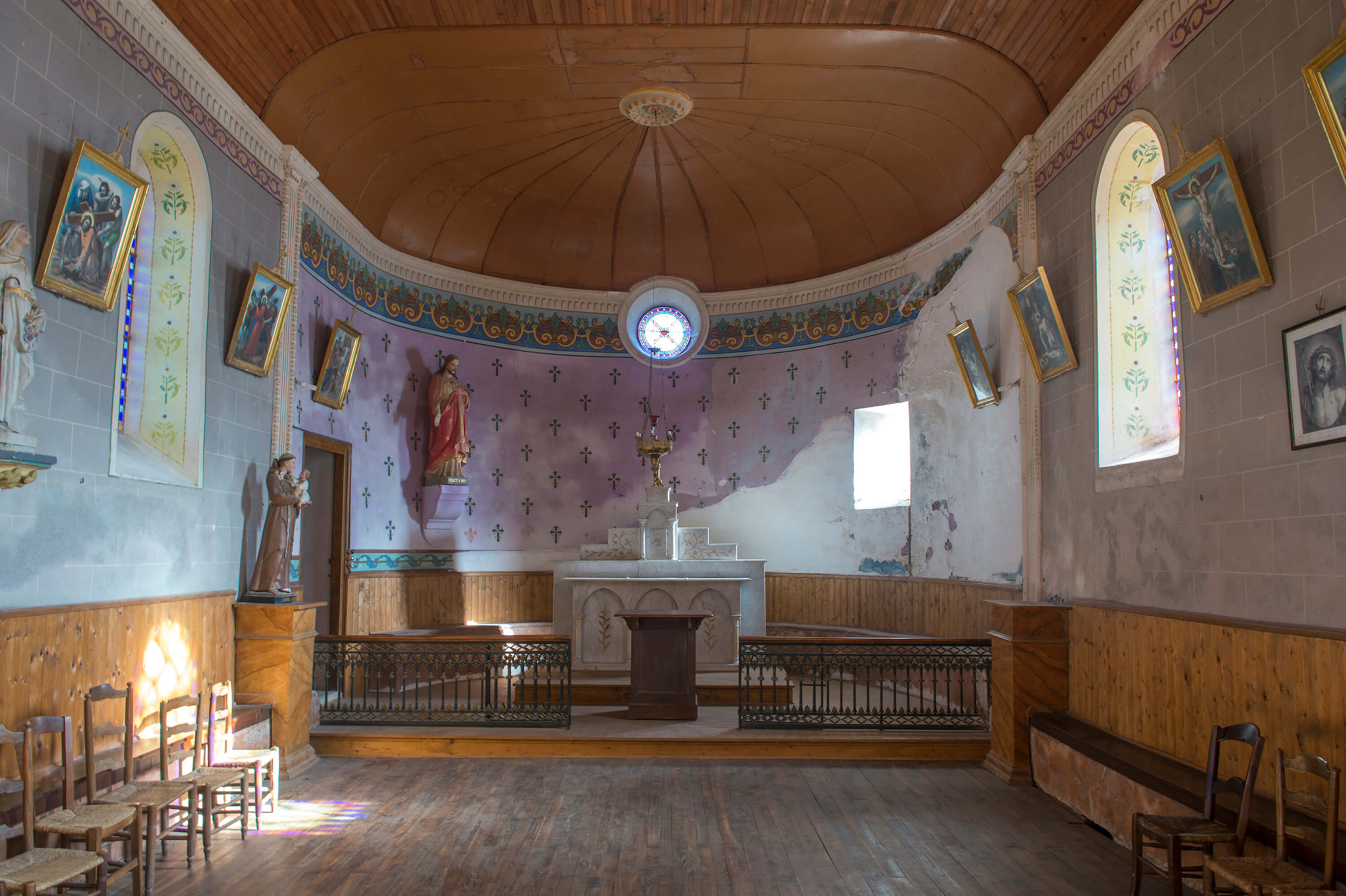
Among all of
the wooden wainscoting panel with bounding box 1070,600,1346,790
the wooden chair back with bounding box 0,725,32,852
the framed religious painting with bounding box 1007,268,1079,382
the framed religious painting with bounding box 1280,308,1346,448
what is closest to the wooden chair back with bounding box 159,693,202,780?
the wooden chair back with bounding box 0,725,32,852

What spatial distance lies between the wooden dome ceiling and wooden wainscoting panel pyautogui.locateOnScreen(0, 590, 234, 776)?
4.21 m

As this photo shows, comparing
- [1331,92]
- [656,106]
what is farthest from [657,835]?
[656,106]

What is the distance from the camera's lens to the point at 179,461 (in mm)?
6242

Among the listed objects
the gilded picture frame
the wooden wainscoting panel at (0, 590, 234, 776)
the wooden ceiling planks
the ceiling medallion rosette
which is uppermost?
the ceiling medallion rosette

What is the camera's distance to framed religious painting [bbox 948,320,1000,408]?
27.0ft

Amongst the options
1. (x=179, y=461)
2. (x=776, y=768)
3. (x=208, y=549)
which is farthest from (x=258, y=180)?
(x=776, y=768)

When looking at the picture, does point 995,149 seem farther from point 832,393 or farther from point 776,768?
point 776,768

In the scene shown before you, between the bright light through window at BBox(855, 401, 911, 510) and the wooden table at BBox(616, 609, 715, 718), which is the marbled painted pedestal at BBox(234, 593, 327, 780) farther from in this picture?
the bright light through window at BBox(855, 401, 911, 510)

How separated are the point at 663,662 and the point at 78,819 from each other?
457 cm

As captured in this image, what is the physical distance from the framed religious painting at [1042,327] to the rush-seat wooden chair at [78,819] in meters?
6.52

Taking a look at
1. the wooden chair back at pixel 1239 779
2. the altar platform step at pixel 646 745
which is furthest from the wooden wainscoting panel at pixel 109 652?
the wooden chair back at pixel 1239 779

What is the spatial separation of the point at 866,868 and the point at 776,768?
208 cm

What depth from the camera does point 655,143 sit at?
10312mm

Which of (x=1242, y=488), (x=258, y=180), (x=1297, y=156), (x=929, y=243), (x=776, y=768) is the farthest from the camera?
(x=929, y=243)
